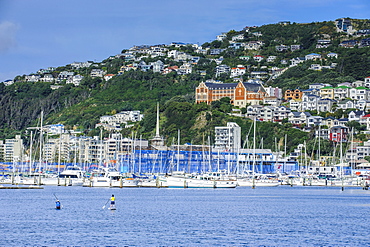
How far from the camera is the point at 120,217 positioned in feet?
193

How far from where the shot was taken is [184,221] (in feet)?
185

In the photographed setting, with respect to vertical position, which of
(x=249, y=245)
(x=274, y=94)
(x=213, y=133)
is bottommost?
(x=249, y=245)

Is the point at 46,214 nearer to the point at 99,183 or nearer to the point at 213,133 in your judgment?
the point at 99,183

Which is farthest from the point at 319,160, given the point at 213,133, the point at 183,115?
the point at 183,115

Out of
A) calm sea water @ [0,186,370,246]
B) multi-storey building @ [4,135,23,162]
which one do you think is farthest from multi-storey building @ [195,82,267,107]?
calm sea water @ [0,186,370,246]

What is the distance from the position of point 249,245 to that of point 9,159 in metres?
159

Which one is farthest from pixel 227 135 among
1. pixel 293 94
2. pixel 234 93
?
pixel 293 94

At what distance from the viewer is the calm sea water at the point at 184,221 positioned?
45.5 m

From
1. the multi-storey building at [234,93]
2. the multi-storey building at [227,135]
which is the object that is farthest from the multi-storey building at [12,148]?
the multi-storey building at [227,135]

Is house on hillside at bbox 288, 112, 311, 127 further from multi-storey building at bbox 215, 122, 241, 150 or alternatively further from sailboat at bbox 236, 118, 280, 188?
sailboat at bbox 236, 118, 280, 188

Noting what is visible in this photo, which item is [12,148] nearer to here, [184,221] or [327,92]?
[327,92]

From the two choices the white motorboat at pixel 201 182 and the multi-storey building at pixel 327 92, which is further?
the multi-storey building at pixel 327 92

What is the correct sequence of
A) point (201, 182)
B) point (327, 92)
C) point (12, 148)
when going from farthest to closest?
point (12, 148) → point (327, 92) → point (201, 182)

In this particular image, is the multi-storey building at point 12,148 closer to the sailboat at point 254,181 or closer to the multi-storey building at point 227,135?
the multi-storey building at point 227,135
